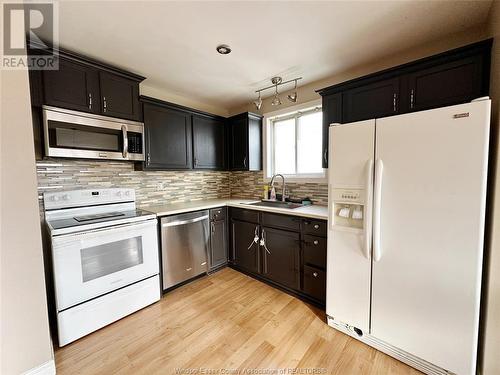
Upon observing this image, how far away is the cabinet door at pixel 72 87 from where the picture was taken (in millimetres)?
1736

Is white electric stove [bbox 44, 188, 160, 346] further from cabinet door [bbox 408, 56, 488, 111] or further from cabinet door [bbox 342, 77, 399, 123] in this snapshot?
cabinet door [bbox 408, 56, 488, 111]

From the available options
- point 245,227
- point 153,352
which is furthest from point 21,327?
point 245,227

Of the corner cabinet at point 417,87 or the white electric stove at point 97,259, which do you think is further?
the white electric stove at point 97,259

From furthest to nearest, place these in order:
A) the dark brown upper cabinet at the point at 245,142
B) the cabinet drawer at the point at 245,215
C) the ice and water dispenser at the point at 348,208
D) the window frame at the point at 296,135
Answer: the dark brown upper cabinet at the point at 245,142
the window frame at the point at 296,135
the cabinet drawer at the point at 245,215
the ice and water dispenser at the point at 348,208

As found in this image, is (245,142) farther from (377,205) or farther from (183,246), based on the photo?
(377,205)

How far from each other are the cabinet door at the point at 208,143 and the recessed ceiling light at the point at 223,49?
1.15 m

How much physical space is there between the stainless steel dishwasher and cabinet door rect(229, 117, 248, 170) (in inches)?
37.7

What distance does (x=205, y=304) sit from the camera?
215 centimetres

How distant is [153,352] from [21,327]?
85 centimetres

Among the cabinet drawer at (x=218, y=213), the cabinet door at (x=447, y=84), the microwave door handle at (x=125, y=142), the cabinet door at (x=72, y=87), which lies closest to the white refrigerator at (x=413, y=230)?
the cabinet door at (x=447, y=84)

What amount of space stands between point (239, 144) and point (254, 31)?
65.0 inches

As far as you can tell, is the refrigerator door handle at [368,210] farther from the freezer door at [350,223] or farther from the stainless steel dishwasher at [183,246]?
the stainless steel dishwasher at [183,246]

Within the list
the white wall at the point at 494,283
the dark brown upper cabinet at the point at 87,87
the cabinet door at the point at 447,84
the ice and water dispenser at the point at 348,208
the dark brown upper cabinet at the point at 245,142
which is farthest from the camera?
the dark brown upper cabinet at the point at 245,142

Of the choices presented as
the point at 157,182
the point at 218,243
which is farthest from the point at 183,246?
the point at 157,182
